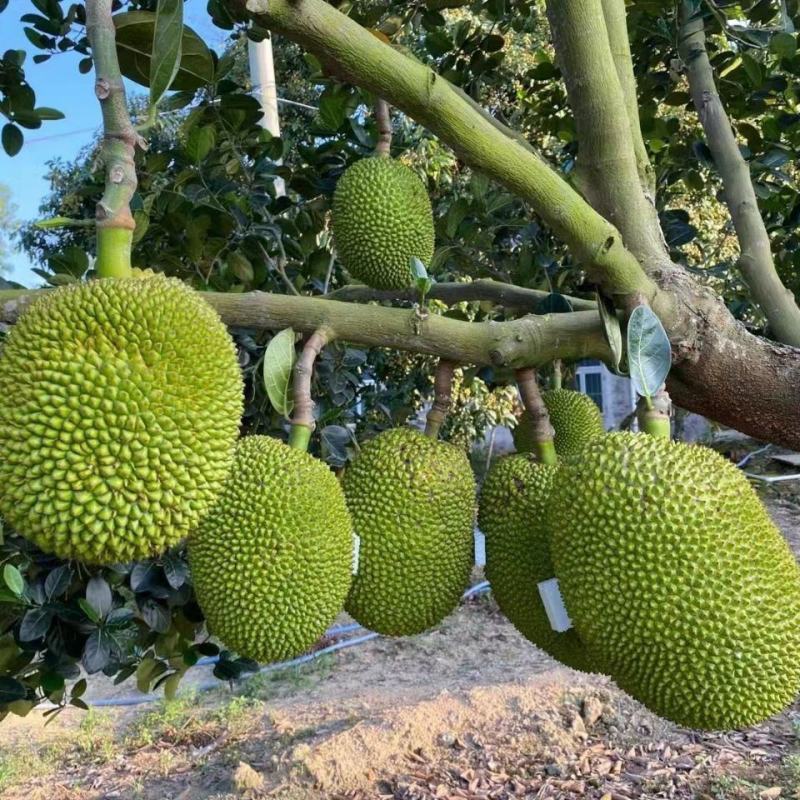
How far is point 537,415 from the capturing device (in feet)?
3.36

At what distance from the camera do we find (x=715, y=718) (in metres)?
0.77

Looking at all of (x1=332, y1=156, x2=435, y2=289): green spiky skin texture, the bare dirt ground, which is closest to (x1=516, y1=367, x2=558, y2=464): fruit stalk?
(x1=332, y1=156, x2=435, y2=289): green spiky skin texture

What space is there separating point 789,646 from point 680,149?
1521mm

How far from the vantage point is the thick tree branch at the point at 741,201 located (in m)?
1.29

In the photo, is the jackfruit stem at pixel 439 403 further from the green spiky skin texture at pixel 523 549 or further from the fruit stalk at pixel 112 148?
the fruit stalk at pixel 112 148

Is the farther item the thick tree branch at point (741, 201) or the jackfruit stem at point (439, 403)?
the thick tree branch at point (741, 201)

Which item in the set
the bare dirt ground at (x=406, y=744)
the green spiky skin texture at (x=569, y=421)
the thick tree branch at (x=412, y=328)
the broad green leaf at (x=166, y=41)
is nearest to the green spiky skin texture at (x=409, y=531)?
the thick tree branch at (x=412, y=328)

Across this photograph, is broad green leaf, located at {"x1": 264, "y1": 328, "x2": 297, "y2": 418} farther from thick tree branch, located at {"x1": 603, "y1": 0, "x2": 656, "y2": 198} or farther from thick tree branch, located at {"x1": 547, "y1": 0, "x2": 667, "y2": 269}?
thick tree branch, located at {"x1": 603, "y1": 0, "x2": 656, "y2": 198}

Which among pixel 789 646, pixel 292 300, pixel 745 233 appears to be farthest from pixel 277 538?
pixel 745 233

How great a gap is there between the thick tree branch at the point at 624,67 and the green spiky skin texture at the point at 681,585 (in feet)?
1.61

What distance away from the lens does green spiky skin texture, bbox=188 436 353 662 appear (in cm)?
81

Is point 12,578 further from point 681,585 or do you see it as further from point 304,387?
point 681,585

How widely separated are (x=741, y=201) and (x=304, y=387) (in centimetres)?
98

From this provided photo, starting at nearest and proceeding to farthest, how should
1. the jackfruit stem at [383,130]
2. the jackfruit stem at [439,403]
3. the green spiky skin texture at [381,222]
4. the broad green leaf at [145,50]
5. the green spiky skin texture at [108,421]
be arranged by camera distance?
the green spiky skin texture at [108,421] < the broad green leaf at [145,50] < the jackfruit stem at [439,403] < the green spiky skin texture at [381,222] < the jackfruit stem at [383,130]
